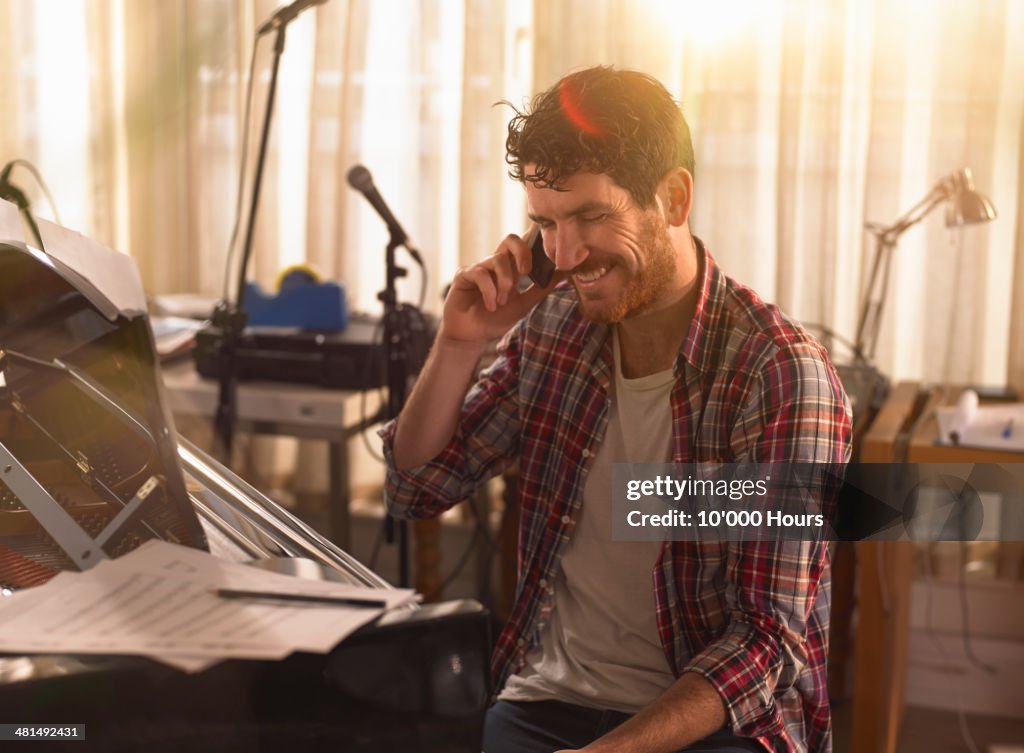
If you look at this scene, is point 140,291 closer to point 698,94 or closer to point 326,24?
point 698,94

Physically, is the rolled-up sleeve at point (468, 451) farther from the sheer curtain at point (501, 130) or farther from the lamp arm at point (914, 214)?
the sheer curtain at point (501, 130)

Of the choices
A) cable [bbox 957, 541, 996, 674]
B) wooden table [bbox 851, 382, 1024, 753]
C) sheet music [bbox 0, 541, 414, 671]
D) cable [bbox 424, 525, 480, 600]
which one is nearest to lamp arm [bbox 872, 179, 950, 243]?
wooden table [bbox 851, 382, 1024, 753]

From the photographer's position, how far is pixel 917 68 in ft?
6.79

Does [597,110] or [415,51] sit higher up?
[415,51]

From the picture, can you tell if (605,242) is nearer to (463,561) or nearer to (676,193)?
(676,193)

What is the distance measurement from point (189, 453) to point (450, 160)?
4.88 feet

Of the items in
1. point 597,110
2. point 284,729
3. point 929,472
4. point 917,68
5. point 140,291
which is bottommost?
point 929,472

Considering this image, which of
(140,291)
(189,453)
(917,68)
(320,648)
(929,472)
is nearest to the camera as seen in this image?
(320,648)

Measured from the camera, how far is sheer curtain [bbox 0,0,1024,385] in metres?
2.07

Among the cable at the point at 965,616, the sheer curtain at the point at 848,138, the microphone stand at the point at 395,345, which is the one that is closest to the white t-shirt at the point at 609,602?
the microphone stand at the point at 395,345

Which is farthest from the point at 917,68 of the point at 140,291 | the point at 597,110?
the point at 140,291

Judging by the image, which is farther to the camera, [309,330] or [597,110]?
[309,330]

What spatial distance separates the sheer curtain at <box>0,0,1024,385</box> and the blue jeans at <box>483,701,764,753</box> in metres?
1.26

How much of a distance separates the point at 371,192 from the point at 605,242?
22.9 inches
